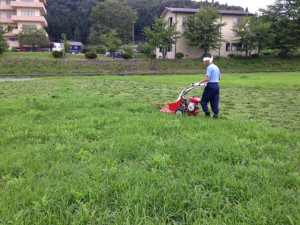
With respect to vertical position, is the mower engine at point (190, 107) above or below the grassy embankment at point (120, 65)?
below

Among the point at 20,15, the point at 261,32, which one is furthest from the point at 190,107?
the point at 20,15

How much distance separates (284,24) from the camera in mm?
31594

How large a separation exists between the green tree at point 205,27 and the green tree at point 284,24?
7.63 metres

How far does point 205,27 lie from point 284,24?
513 inches

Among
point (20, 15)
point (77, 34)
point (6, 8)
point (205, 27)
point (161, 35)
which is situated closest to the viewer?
point (161, 35)

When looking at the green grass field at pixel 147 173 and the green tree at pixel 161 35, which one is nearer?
the green grass field at pixel 147 173

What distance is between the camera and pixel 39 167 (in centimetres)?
279

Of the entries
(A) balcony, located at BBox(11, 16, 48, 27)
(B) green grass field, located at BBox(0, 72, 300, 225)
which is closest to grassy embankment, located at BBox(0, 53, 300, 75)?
(A) balcony, located at BBox(11, 16, 48, 27)

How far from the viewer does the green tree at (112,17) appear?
52.3m

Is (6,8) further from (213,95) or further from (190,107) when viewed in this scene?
(213,95)

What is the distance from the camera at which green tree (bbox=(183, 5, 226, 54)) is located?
29000 millimetres

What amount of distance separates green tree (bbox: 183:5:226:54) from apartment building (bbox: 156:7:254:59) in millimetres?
2328

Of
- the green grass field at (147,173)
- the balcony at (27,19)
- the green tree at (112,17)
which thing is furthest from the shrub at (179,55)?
the green tree at (112,17)

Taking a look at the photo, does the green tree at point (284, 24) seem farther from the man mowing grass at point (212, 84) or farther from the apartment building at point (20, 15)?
the apartment building at point (20, 15)
